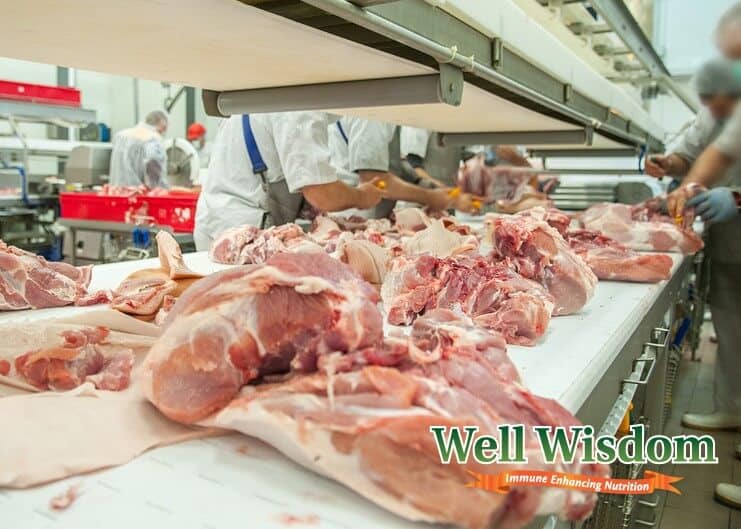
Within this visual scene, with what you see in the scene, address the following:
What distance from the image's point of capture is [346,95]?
2.04 meters

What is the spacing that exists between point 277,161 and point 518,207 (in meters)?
2.24

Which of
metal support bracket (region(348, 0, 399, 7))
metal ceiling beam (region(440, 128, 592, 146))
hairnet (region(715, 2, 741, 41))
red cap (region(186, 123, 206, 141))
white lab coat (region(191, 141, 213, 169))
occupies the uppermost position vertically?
red cap (region(186, 123, 206, 141))

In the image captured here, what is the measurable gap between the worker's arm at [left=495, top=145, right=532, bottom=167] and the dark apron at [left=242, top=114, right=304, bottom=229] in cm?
333

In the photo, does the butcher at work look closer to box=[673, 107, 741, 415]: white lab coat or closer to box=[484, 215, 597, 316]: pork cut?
box=[673, 107, 741, 415]: white lab coat

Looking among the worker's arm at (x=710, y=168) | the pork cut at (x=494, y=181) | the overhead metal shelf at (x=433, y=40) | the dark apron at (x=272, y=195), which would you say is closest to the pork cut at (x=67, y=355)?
the overhead metal shelf at (x=433, y=40)

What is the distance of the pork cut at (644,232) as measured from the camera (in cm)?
312

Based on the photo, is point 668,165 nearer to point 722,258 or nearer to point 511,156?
point 722,258

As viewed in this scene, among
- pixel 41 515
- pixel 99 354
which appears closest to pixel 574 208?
pixel 99 354

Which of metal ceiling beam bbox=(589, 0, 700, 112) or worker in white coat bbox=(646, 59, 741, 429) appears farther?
worker in white coat bbox=(646, 59, 741, 429)

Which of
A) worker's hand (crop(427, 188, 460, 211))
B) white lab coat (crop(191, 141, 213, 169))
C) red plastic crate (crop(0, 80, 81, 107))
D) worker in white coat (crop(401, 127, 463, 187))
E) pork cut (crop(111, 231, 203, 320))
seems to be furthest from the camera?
white lab coat (crop(191, 141, 213, 169))

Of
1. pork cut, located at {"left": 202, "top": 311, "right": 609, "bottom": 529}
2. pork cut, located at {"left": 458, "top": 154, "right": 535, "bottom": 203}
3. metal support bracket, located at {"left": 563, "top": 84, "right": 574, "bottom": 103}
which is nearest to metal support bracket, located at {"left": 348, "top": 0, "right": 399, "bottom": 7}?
pork cut, located at {"left": 202, "top": 311, "right": 609, "bottom": 529}

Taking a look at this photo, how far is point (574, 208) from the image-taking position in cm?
580

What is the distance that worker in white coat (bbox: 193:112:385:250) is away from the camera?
2.86 m

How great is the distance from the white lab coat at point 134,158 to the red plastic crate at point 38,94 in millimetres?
651
